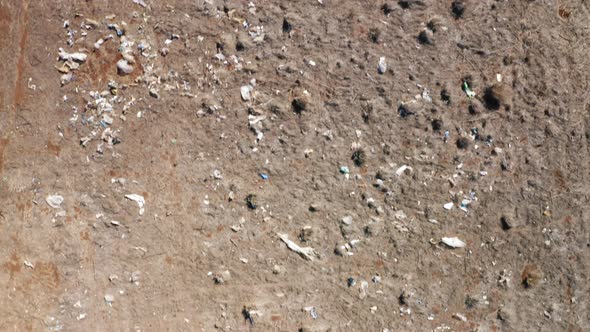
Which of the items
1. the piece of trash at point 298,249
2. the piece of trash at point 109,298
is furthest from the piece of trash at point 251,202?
the piece of trash at point 109,298

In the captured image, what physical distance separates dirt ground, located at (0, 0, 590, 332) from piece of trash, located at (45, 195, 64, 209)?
2cm

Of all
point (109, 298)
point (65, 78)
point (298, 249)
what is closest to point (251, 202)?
point (298, 249)

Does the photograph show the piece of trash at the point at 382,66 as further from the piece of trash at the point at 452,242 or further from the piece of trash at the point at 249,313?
the piece of trash at the point at 249,313

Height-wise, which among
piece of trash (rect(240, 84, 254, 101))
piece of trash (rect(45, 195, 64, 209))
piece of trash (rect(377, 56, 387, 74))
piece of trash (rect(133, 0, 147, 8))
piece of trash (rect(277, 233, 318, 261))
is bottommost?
piece of trash (rect(45, 195, 64, 209))

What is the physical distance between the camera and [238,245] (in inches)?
149

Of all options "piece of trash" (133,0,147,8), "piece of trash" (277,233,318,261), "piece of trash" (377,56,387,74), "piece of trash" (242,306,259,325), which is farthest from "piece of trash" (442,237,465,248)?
"piece of trash" (133,0,147,8)

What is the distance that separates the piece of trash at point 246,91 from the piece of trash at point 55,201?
1475 mm

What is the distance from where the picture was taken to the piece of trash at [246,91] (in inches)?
148

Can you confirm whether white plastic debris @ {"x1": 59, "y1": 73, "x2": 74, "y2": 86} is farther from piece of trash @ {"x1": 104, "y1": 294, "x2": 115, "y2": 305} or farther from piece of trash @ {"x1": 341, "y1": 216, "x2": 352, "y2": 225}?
piece of trash @ {"x1": 341, "y1": 216, "x2": 352, "y2": 225}

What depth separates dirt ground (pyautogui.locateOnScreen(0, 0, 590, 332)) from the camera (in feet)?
12.4

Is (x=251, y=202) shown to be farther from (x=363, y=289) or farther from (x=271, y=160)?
(x=363, y=289)

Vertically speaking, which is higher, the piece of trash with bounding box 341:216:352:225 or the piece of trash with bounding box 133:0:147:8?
the piece of trash with bounding box 133:0:147:8

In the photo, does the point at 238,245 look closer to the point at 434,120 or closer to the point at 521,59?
the point at 434,120

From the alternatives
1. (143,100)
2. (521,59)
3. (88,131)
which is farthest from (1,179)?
(521,59)
